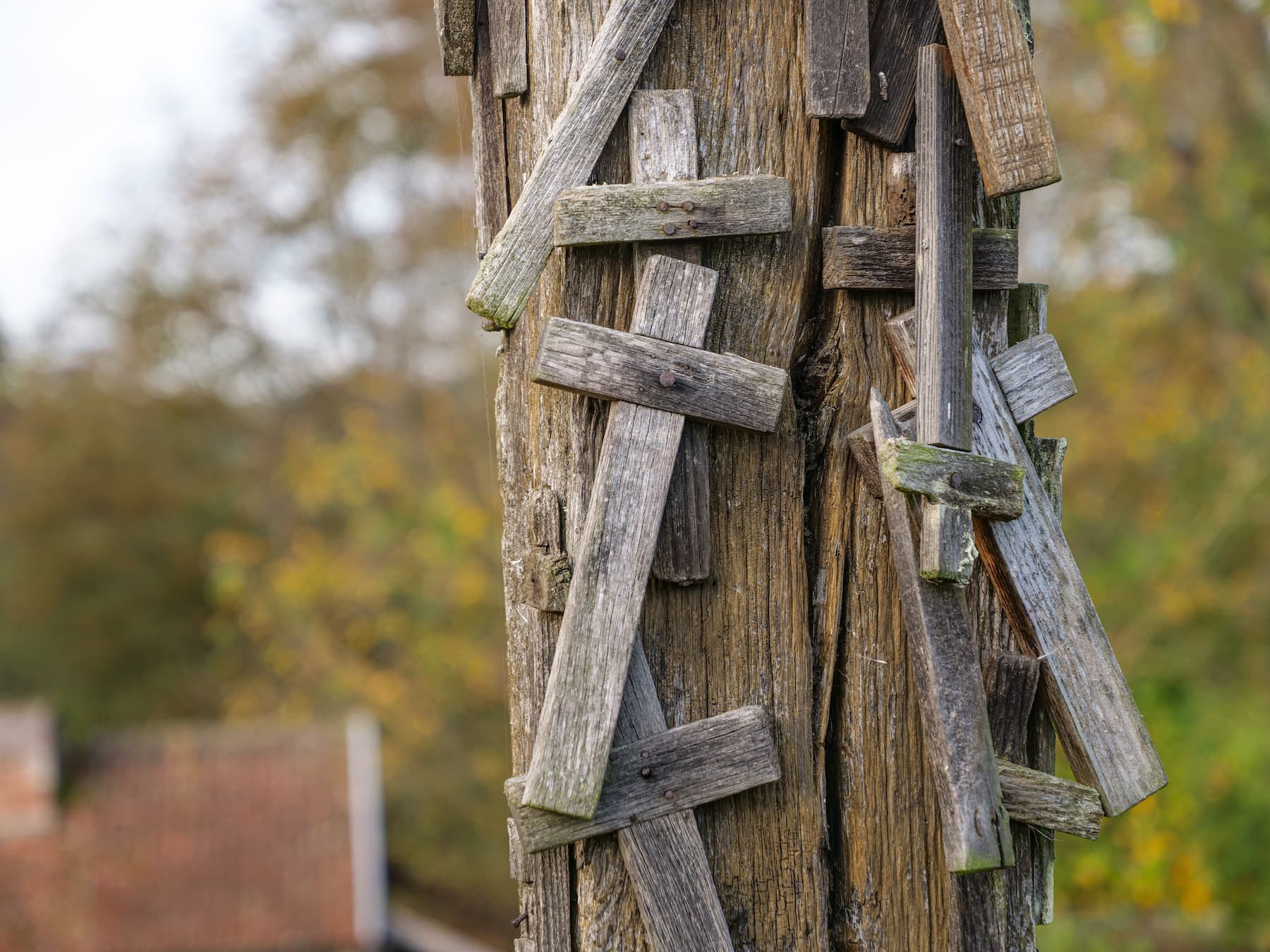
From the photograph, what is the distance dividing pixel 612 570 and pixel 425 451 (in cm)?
1135

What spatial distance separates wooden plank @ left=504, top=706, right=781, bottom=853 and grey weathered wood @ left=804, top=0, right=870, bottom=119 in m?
1.13

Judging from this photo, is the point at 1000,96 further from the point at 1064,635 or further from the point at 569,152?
the point at 1064,635

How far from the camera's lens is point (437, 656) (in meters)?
11.5

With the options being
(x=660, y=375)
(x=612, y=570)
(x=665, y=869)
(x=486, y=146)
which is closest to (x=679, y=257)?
(x=660, y=375)

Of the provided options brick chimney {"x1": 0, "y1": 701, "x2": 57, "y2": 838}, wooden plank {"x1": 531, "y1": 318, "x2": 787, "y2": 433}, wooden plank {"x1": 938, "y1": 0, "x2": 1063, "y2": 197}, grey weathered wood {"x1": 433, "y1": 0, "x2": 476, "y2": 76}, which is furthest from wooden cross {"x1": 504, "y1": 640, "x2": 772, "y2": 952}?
brick chimney {"x1": 0, "y1": 701, "x2": 57, "y2": 838}

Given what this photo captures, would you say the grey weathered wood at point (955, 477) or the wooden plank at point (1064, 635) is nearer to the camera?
the grey weathered wood at point (955, 477)

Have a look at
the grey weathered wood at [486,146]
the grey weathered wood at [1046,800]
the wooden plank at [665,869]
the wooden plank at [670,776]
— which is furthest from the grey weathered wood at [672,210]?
the grey weathered wood at [1046,800]

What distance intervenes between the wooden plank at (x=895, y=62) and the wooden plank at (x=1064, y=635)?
47 centimetres

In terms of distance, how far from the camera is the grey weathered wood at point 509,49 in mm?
2035

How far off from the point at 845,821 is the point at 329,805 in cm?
1133

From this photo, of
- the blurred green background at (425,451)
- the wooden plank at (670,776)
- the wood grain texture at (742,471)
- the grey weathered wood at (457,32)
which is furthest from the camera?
the blurred green background at (425,451)

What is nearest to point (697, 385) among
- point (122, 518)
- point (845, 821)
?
point (845, 821)

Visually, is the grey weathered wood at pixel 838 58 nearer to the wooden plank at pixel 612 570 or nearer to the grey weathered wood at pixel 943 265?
the grey weathered wood at pixel 943 265

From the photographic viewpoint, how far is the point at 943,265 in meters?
1.83
